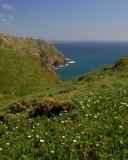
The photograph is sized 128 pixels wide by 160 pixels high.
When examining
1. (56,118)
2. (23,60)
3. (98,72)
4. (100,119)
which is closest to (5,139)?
(56,118)

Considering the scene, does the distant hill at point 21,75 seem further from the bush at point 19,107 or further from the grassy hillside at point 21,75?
the bush at point 19,107

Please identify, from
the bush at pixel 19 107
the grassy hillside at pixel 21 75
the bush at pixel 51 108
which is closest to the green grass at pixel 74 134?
the bush at pixel 51 108

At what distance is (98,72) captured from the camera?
58.3m

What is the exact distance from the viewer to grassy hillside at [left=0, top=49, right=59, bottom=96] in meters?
64.6

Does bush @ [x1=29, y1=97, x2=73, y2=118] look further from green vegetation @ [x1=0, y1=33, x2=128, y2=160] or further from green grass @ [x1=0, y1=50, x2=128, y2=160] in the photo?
green grass @ [x1=0, y1=50, x2=128, y2=160]

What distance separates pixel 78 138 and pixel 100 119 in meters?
2.87

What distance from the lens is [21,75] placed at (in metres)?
70.7

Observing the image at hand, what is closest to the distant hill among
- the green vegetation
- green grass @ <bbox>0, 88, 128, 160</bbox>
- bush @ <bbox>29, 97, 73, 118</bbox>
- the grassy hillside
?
the grassy hillside

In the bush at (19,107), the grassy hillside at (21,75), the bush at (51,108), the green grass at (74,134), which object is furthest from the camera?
the grassy hillside at (21,75)

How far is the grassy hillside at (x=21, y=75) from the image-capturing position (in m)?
64.6

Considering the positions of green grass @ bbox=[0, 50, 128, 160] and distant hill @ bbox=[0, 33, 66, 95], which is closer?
green grass @ bbox=[0, 50, 128, 160]

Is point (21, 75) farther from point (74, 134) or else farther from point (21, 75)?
point (74, 134)

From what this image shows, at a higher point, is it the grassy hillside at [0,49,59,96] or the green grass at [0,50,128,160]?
the green grass at [0,50,128,160]

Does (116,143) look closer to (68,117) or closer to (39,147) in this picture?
(39,147)
